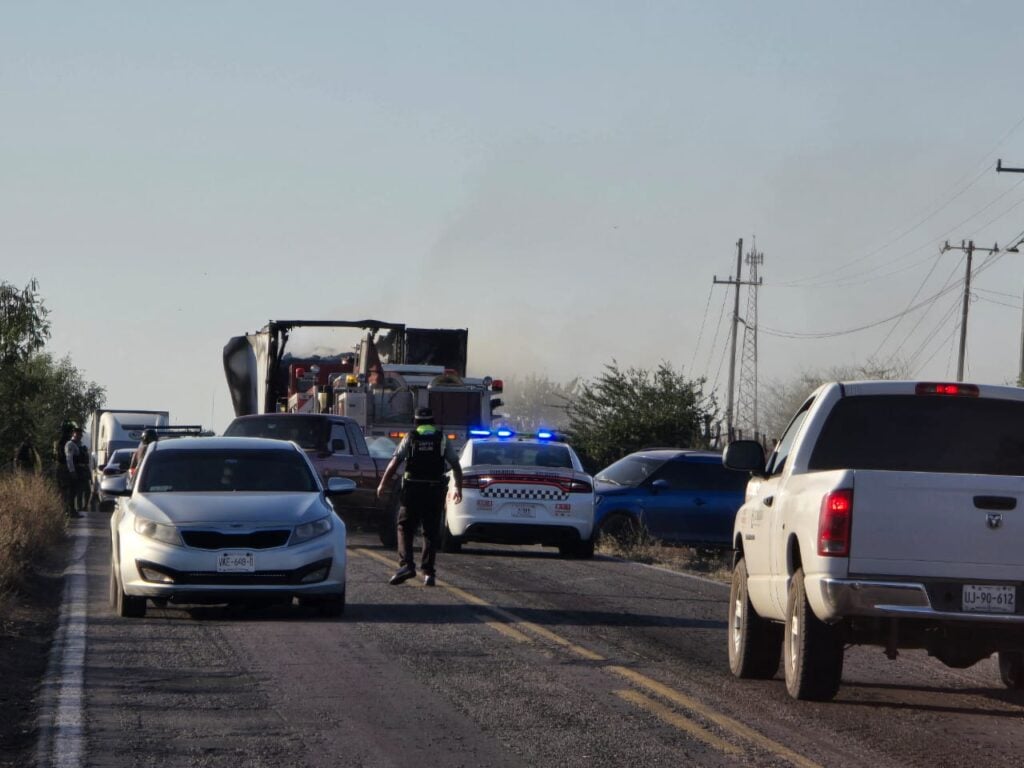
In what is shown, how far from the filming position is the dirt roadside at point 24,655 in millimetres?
9227

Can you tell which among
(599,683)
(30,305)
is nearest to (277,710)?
(599,683)

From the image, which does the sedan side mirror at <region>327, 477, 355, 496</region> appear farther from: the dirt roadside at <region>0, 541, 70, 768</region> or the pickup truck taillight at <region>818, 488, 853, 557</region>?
the pickup truck taillight at <region>818, 488, 853, 557</region>

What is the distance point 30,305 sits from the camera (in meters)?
30.9

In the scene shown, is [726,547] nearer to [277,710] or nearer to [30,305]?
[30,305]

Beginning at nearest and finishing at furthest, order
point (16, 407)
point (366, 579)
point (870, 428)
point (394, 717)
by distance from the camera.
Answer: point (394, 717)
point (870, 428)
point (366, 579)
point (16, 407)

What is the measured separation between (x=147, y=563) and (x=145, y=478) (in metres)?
1.50

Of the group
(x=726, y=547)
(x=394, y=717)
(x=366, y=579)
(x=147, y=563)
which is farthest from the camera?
(x=726, y=547)

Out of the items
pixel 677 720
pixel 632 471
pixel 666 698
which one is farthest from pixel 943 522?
pixel 632 471

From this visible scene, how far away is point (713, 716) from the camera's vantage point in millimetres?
9984

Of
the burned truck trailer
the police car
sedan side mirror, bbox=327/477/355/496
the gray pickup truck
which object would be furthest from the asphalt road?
the burned truck trailer

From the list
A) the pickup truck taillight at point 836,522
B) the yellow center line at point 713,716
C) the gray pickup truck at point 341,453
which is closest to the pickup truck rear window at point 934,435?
the pickup truck taillight at point 836,522

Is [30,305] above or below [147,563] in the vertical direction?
above

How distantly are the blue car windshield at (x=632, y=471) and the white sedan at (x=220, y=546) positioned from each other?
36.2 ft

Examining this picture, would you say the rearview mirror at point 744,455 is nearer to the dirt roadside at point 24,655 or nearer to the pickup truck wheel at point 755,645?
the pickup truck wheel at point 755,645
